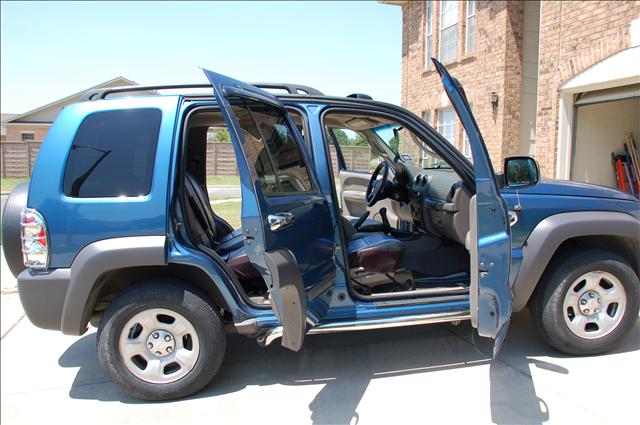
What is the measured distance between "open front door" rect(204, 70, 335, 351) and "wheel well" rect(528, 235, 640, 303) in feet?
5.64

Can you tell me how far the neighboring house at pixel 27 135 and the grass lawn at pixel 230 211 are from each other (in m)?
12.2

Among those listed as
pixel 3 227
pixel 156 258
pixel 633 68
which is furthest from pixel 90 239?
pixel 633 68

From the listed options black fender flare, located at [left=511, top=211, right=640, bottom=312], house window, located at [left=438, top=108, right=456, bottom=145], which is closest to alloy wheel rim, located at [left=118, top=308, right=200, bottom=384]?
black fender flare, located at [left=511, top=211, right=640, bottom=312]

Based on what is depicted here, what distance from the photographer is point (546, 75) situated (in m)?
8.82

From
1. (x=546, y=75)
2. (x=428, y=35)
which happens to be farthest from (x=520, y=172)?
(x=428, y=35)

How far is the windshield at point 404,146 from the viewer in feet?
13.4

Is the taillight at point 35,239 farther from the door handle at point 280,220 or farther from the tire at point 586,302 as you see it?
the tire at point 586,302

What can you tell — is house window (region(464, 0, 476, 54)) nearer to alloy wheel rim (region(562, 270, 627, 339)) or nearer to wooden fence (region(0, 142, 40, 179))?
alloy wheel rim (region(562, 270, 627, 339))

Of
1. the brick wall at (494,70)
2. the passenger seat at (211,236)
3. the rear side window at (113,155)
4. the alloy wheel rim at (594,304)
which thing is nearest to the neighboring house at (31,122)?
the brick wall at (494,70)

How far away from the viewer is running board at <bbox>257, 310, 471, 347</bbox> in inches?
122

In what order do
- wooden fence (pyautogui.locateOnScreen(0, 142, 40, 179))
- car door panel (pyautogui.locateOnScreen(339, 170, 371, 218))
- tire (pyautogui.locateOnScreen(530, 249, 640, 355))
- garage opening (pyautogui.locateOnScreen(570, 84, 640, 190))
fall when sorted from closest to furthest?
tire (pyautogui.locateOnScreen(530, 249, 640, 355))
car door panel (pyautogui.locateOnScreen(339, 170, 371, 218))
garage opening (pyautogui.locateOnScreen(570, 84, 640, 190))
wooden fence (pyautogui.locateOnScreen(0, 142, 40, 179))

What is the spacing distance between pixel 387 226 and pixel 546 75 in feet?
20.6

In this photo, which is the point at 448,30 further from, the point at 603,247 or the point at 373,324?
the point at 373,324

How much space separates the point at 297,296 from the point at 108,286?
1.45 meters
